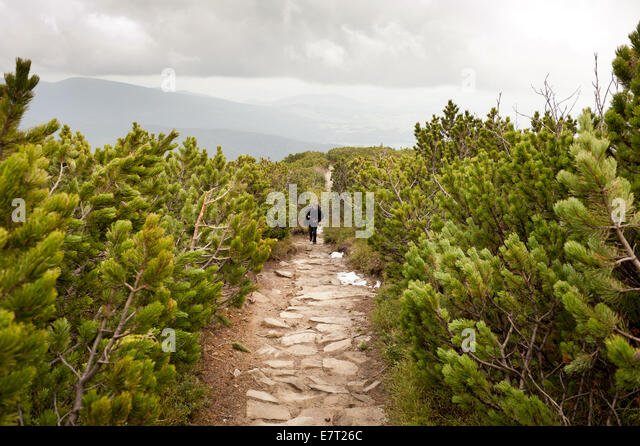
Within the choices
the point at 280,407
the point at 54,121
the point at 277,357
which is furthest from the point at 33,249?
the point at 277,357

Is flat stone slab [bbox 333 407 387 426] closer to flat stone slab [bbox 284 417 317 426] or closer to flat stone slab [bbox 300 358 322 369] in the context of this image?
flat stone slab [bbox 284 417 317 426]

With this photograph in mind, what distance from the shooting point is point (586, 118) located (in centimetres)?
245

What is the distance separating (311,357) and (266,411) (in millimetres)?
1629

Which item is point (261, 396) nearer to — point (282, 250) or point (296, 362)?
point (296, 362)

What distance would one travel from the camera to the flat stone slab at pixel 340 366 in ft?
17.7

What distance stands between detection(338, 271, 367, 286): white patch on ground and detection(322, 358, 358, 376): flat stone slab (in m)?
4.19

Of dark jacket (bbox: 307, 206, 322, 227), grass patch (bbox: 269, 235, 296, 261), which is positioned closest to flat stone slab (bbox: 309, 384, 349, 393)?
grass patch (bbox: 269, 235, 296, 261)

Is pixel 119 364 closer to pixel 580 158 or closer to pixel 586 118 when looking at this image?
pixel 580 158

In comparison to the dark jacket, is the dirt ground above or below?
below

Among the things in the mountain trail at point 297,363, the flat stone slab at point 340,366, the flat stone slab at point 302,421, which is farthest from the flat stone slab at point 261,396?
the flat stone slab at point 340,366

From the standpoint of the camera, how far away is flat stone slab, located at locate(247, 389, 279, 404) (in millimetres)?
4605

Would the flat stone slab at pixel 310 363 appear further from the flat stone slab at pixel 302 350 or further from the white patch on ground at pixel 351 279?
the white patch on ground at pixel 351 279

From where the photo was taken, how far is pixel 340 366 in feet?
18.2

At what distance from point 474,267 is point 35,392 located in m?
3.44
